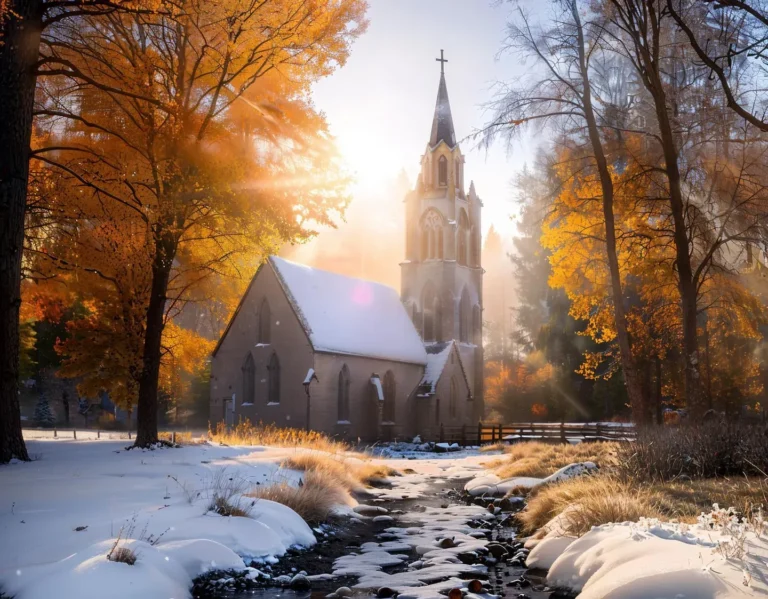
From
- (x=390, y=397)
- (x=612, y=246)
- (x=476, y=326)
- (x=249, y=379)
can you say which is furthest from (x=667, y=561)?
(x=476, y=326)

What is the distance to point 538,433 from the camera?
1464 inches

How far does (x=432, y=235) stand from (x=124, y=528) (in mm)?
40583

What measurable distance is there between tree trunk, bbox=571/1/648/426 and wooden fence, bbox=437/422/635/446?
14.3 metres

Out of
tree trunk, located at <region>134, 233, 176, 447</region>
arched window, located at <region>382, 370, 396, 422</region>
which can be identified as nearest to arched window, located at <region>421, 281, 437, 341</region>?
arched window, located at <region>382, 370, 396, 422</region>

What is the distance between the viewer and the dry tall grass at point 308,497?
33.4 ft

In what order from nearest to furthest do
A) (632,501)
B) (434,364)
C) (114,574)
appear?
(114,574) → (632,501) → (434,364)

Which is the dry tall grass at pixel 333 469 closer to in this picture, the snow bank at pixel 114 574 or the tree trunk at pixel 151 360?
the tree trunk at pixel 151 360

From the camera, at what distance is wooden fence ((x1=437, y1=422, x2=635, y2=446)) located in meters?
33.1

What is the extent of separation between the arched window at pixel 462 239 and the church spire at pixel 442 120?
524 cm

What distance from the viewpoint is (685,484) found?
976cm

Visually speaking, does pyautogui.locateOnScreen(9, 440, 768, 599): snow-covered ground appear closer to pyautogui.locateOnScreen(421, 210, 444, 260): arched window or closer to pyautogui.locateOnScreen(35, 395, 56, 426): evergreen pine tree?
pyautogui.locateOnScreen(421, 210, 444, 260): arched window

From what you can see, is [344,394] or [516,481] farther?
[344,394]

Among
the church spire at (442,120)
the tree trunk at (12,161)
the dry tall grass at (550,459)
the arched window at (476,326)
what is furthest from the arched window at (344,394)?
the tree trunk at (12,161)

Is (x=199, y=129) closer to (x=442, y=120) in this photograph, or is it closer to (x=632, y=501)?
(x=632, y=501)
